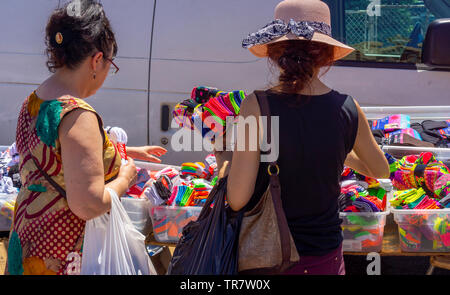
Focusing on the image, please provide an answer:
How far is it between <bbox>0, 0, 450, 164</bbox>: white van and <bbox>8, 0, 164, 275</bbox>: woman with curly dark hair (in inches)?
68.6

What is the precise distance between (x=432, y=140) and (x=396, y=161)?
44 centimetres

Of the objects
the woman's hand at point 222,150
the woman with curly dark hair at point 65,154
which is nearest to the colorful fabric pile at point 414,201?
the woman's hand at point 222,150

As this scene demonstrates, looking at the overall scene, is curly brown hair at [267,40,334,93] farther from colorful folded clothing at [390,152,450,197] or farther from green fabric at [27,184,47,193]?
colorful folded clothing at [390,152,450,197]

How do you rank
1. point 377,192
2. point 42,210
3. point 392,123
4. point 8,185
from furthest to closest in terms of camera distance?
point 392,123 → point 8,185 → point 377,192 → point 42,210

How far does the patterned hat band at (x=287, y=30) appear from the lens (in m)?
1.72

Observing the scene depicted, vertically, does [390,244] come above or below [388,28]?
below

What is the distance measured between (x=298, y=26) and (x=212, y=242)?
722mm

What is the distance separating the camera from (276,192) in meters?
1.68

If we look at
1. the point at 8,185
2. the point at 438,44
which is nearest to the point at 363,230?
the point at 438,44

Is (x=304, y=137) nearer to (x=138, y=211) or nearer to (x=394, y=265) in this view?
(x=138, y=211)

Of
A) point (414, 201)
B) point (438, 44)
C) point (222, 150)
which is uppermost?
point (438, 44)

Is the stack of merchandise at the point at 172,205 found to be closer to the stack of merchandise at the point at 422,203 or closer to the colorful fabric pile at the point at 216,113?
the colorful fabric pile at the point at 216,113

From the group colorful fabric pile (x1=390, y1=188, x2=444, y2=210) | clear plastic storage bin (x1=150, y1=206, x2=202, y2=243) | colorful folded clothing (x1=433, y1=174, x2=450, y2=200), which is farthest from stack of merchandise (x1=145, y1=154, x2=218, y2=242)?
colorful folded clothing (x1=433, y1=174, x2=450, y2=200)
